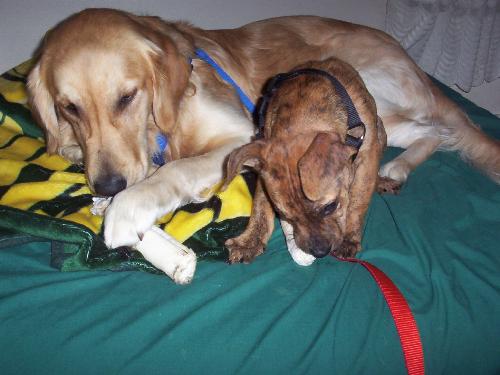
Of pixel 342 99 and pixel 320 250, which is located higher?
pixel 342 99

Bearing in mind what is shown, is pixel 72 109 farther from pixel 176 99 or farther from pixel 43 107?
pixel 176 99

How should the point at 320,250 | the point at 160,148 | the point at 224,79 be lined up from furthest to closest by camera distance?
the point at 224,79, the point at 160,148, the point at 320,250

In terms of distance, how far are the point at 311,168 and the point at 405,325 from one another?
70 cm

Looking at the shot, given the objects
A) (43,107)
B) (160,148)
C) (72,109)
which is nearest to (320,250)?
(160,148)

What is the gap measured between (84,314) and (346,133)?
146cm

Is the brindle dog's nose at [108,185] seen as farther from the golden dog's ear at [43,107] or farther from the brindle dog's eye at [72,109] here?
the golden dog's ear at [43,107]

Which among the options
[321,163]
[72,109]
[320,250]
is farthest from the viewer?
[72,109]

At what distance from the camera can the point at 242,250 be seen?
194 centimetres

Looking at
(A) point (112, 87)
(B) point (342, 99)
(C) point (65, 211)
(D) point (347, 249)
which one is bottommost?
(D) point (347, 249)

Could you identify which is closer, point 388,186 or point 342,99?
point 342,99

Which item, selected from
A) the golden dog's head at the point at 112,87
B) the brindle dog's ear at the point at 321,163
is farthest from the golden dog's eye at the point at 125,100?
the brindle dog's ear at the point at 321,163

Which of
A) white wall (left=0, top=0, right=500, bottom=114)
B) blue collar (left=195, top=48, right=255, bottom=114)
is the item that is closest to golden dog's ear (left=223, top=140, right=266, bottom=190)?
blue collar (left=195, top=48, right=255, bottom=114)

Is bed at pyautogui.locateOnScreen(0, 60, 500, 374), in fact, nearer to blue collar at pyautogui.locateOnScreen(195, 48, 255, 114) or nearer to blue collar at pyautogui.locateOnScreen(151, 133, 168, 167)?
blue collar at pyautogui.locateOnScreen(151, 133, 168, 167)

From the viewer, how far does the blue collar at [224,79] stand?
7.96 feet
